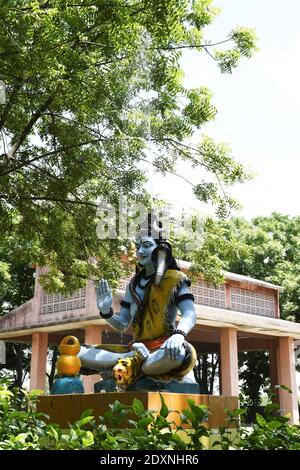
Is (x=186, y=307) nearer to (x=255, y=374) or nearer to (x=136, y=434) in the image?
(x=136, y=434)

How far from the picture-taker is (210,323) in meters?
15.1

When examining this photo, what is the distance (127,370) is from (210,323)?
1049cm

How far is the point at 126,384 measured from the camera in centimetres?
479

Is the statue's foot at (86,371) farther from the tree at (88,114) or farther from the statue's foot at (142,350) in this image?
the tree at (88,114)

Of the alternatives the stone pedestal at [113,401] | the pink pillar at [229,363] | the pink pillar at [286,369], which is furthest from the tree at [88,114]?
the pink pillar at [286,369]

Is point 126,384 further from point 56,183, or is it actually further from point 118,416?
point 56,183

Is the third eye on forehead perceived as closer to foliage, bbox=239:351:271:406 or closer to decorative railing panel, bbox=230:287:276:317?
decorative railing panel, bbox=230:287:276:317

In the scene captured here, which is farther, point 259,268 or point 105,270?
point 259,268

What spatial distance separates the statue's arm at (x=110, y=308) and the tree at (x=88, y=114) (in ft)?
7.39

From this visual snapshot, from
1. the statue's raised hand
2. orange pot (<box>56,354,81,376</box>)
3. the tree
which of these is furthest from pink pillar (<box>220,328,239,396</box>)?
orange pot (<box>56,354,81,376</box>)

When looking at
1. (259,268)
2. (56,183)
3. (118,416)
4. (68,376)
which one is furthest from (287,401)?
(118,416)

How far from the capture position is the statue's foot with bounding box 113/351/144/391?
Answer: 15.6ft
